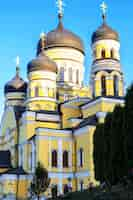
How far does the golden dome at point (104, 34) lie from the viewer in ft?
133

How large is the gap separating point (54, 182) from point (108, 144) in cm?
1429

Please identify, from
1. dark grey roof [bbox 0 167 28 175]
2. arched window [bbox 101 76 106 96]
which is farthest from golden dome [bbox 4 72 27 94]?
arched window [bbox 101 76 106 96]

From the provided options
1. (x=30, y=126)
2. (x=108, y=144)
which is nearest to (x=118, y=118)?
(x=108, y=144)

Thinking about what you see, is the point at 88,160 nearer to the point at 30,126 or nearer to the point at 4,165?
the point at 30,126

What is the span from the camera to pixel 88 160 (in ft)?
111

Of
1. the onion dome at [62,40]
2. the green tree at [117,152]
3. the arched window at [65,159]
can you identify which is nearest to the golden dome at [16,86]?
the onion dome at [62,40]

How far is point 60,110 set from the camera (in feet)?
136

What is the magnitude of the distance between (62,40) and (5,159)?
15.0 metres

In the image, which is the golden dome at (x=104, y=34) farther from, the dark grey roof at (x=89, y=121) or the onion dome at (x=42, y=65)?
the dark grey roof at (x=89, y=121)

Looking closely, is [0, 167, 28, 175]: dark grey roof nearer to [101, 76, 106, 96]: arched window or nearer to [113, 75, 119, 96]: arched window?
[101, 76, 106, 96]: arched window

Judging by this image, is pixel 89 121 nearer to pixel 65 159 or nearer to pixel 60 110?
pixel 65 159

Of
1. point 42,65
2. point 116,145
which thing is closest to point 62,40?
point 42,65

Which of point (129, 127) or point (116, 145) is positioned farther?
point (116, 145)

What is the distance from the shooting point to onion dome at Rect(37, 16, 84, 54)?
4675 cm
